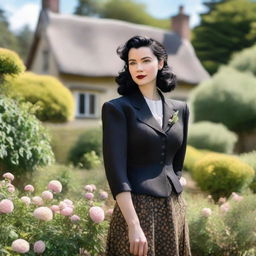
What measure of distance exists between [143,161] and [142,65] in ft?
1.76

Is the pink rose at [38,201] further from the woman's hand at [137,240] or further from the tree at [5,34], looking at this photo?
the tree at [5,34]

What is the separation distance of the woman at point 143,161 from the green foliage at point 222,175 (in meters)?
5.67

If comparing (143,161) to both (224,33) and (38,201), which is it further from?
(224,33)

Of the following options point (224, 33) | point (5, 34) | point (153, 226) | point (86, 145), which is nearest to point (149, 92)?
point (153, 226)

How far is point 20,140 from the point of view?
586cm

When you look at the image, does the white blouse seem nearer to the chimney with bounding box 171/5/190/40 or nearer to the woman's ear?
the woman's ear

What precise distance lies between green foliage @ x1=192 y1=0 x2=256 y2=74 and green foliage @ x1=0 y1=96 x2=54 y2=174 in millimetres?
23754

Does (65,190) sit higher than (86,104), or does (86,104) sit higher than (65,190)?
(65,190)

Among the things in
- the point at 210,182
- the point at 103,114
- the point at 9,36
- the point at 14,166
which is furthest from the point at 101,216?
the point at 9,36

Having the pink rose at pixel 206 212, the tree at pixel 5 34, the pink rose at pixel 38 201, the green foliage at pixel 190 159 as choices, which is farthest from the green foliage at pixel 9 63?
the tree at pixel 5 34

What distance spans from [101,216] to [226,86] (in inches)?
478

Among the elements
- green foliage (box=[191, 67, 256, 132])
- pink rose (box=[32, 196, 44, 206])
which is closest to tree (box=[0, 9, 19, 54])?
green foliage (box=[191, 67, 256, 132])

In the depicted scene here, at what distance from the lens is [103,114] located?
281cm

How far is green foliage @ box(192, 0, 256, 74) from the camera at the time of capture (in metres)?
29.3
